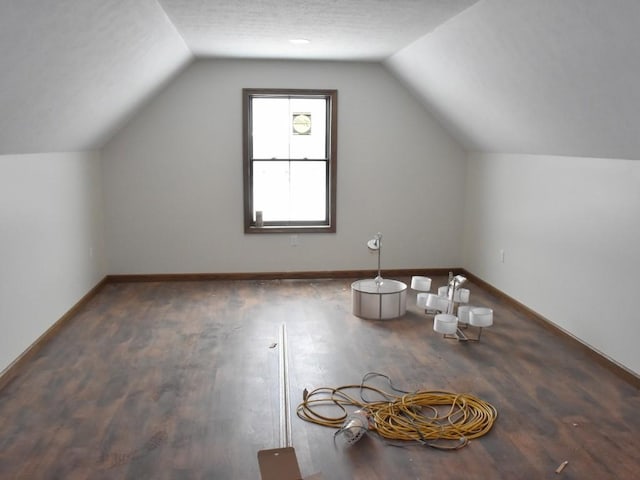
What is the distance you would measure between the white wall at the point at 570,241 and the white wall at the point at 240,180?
65cm

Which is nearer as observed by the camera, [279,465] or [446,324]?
[279,465]

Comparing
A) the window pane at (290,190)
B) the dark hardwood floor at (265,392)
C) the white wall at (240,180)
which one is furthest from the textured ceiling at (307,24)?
the dark hardwood floor at (265,392)

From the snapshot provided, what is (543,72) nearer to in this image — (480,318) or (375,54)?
(480,318)

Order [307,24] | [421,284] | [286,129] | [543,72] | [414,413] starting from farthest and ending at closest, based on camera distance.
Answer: [286,129] < [421,284] < [307,24] < [543,72] < [414,413]

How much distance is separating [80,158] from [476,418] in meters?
4.27

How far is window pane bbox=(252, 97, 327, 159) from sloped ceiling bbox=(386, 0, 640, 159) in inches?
50.3

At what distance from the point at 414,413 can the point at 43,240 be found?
122 inches

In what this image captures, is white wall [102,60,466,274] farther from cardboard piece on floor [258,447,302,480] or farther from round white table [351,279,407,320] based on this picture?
cardboard piece on floor [258,447,302,480]

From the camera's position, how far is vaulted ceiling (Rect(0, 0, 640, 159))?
3.06 meters

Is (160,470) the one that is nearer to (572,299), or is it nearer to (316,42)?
(572,299)

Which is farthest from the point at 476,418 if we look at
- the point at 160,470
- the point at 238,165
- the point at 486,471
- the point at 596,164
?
the point at 238,165

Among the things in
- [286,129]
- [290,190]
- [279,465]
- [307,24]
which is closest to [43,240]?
[307,24]

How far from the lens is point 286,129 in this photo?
22.4 ft

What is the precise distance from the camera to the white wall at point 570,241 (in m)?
4.13
